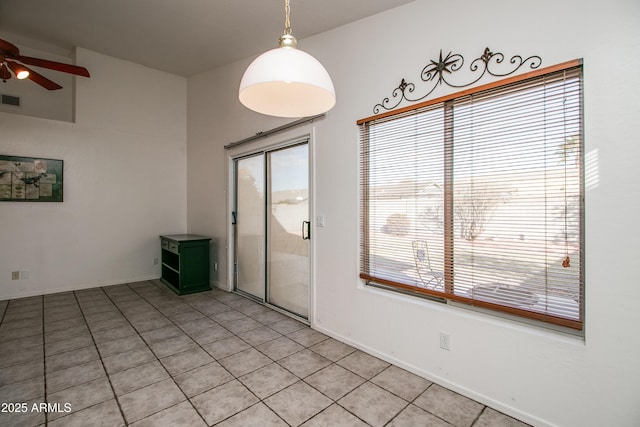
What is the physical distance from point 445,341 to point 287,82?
208 cm

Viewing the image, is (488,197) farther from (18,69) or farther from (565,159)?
(18,69)

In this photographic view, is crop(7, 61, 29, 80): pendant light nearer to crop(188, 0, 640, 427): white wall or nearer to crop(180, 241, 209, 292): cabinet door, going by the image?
crop(180, 241, 209, 292): cabinet door

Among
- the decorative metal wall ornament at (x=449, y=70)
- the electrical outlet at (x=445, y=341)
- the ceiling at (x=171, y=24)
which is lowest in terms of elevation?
the electrical outlet at (x=445, y=341)

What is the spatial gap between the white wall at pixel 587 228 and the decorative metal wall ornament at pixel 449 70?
0.05 meters

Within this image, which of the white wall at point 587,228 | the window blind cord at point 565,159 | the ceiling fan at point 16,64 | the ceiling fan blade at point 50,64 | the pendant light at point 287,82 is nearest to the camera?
the pendant light at point 287,82

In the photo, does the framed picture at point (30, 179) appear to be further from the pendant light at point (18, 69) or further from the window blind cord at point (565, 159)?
the window blind cord at point (565, 159)

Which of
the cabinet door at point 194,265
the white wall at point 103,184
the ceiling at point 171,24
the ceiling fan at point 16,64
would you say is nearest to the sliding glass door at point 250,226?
the cabinet door at point 194,265

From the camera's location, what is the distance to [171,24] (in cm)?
352

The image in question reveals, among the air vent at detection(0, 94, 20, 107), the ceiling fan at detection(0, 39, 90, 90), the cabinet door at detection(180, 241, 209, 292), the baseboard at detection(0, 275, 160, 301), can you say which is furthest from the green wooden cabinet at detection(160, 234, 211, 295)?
the air vent at detection(0, 94, 20, 107)

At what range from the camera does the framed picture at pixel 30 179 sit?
4086mm

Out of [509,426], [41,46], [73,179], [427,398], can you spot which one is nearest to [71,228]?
[73,179]

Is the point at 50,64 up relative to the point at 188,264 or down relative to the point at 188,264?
up

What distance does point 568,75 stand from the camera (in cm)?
173

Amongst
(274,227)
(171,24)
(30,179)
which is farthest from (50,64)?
(274,227)
